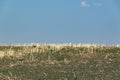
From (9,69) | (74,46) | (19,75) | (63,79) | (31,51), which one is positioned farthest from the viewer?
(74,46)

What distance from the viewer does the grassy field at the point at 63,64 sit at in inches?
822

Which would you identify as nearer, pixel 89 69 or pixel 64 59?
pixel 89 69

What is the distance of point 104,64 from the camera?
24000mm

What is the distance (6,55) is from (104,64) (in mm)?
8211

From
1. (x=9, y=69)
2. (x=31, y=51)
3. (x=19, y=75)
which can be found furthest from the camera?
(x=31, y=51)

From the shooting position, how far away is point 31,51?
30797 mm

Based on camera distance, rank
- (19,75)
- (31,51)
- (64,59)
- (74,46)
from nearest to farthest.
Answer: (19,75)
(64,59)
(31,51)
(74,46)

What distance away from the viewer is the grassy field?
2088cm

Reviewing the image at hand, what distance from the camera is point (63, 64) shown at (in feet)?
80.8

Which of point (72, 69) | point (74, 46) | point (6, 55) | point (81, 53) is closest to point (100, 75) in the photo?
point (72, 69)

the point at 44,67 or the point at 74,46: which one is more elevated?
the point at 74,46

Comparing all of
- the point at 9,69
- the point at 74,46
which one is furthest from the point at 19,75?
the point at 74,46

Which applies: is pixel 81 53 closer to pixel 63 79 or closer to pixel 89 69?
pixel 89 69

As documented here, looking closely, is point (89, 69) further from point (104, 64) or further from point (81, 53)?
point (81, 53)
